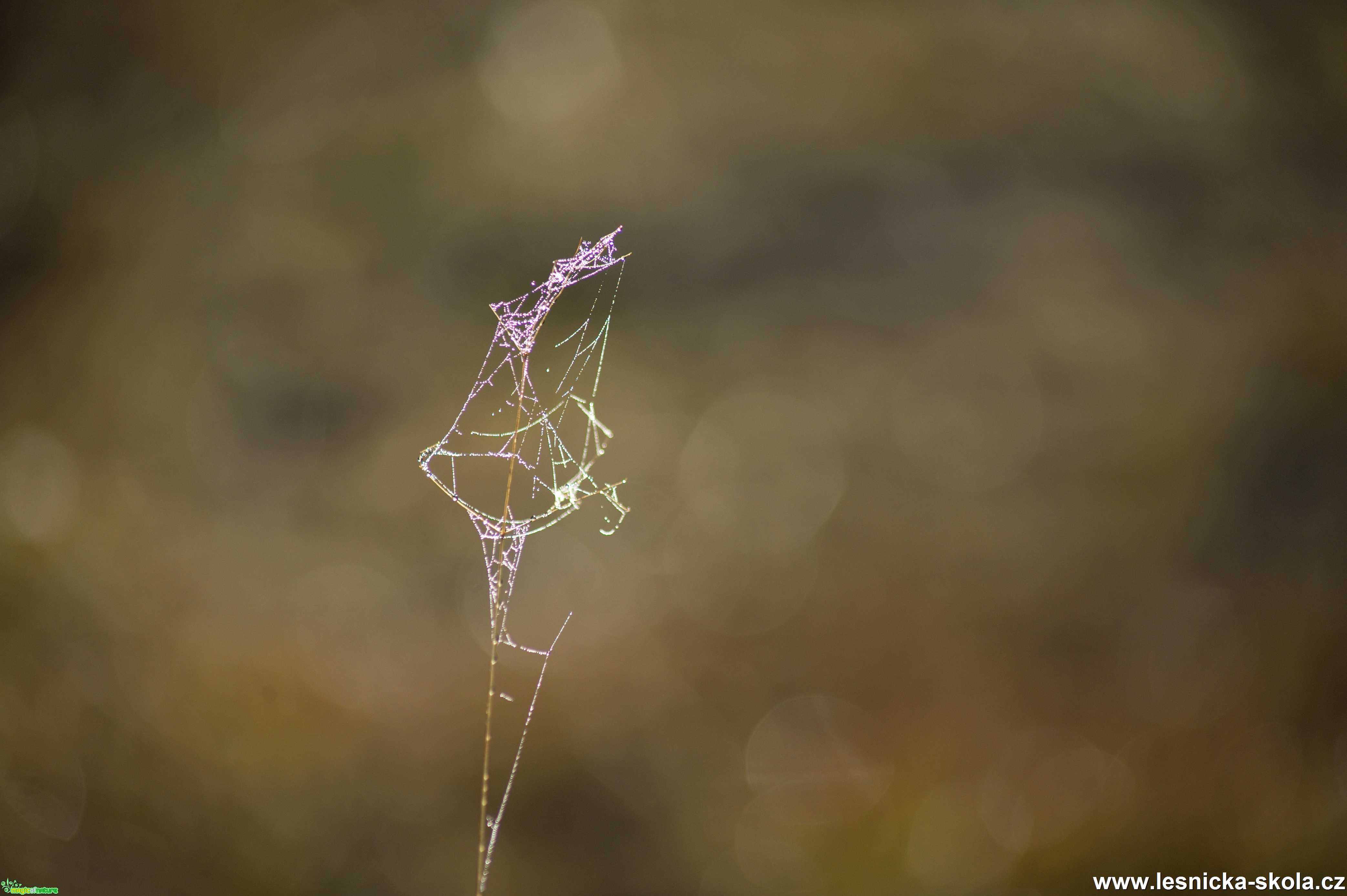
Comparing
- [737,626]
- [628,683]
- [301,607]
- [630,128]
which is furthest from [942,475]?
[301,607]

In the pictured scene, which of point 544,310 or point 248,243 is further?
point 248,243

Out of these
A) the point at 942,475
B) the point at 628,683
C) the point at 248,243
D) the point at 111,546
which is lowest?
the point at 628,683

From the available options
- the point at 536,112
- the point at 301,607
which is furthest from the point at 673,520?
the point at 536,112

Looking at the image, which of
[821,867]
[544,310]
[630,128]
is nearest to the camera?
[544,310]

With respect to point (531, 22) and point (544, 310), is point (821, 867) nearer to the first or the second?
point (544, 310)

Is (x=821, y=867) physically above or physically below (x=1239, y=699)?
below

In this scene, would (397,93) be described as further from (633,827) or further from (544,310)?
(633,827)

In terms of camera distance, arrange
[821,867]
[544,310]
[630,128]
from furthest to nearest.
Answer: [630,128]
[821,867]
[544,310]
